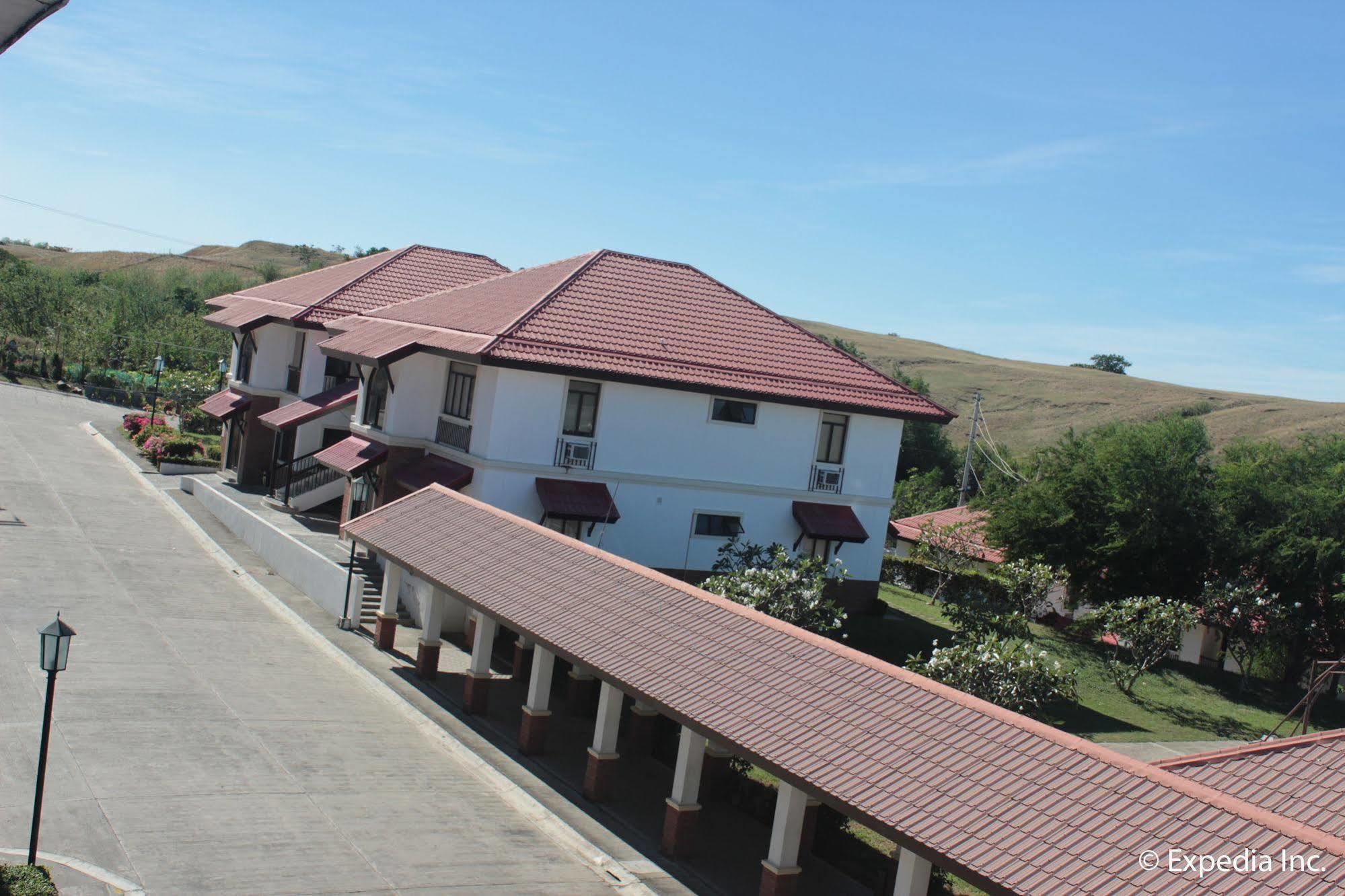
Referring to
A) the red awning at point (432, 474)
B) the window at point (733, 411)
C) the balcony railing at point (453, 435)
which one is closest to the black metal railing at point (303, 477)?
the red awning at point (432, 474)

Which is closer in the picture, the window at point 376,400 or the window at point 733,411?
the window at point 733,411

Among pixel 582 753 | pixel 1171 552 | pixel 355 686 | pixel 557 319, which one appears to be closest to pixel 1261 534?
pixel 1171 552

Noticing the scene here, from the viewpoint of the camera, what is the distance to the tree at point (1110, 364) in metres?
157

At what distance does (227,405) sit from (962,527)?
27.5 meters

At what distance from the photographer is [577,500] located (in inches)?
1057

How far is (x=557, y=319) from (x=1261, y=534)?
20949mm

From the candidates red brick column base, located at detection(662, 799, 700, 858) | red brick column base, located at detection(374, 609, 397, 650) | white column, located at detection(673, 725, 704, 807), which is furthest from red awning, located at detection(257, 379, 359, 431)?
red brick column base, located at detection(662, 799, 700, 858)

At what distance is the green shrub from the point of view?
10555mm

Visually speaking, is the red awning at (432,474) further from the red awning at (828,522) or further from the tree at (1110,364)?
the tree at (1110,364)

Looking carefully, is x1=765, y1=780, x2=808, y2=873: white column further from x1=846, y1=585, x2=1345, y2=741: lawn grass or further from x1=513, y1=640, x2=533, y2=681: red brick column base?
x1=846, y1=585, x2=1345, y2=741: lawn grass

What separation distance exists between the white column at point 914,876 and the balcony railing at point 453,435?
1754 cm

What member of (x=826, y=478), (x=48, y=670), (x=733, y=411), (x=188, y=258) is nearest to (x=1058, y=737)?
(x=48, y=670)

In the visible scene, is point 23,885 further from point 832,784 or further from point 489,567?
point 489,567

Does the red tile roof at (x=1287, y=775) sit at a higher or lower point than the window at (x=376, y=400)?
lower
